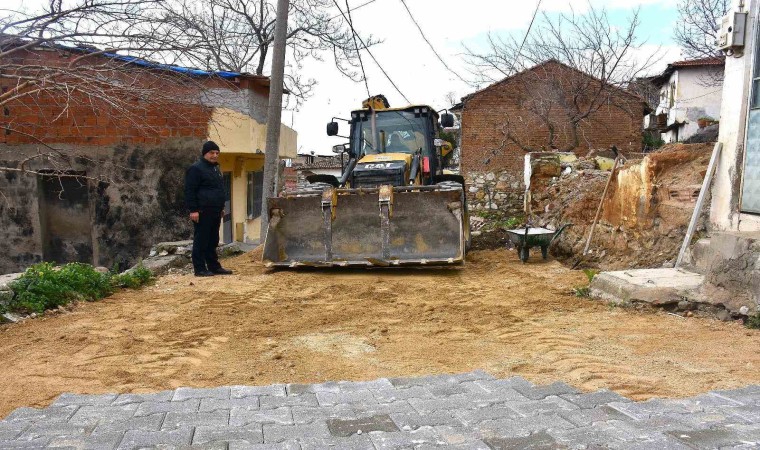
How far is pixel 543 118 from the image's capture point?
21.8 metres

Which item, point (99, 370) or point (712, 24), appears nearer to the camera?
point (99, 370)

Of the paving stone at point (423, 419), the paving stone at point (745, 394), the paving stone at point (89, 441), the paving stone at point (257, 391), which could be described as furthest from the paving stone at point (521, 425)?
the paving stone at point (89, 441)

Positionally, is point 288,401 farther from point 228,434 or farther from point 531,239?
point 531,239

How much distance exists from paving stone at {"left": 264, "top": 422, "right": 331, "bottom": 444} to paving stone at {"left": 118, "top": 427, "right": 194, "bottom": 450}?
1.19ft

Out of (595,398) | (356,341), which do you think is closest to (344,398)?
(595,398)

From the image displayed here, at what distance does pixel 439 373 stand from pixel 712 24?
18513mm

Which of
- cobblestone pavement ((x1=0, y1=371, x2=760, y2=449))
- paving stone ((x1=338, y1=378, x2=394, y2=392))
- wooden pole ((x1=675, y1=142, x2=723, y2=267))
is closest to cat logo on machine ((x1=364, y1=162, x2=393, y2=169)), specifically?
wooden pole ((x1=675, y1=142, x2=723, y2=267))

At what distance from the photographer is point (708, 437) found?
111 inches

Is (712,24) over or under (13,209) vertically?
over

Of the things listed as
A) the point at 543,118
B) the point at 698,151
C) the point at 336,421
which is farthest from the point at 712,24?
the point at 336,421

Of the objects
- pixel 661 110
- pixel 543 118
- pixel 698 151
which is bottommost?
pixel 698 151

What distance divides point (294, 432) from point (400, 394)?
78 cm

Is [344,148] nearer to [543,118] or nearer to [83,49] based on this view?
[83,49]

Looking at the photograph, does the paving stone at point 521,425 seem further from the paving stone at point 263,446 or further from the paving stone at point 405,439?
the paving stone at point 263,446
